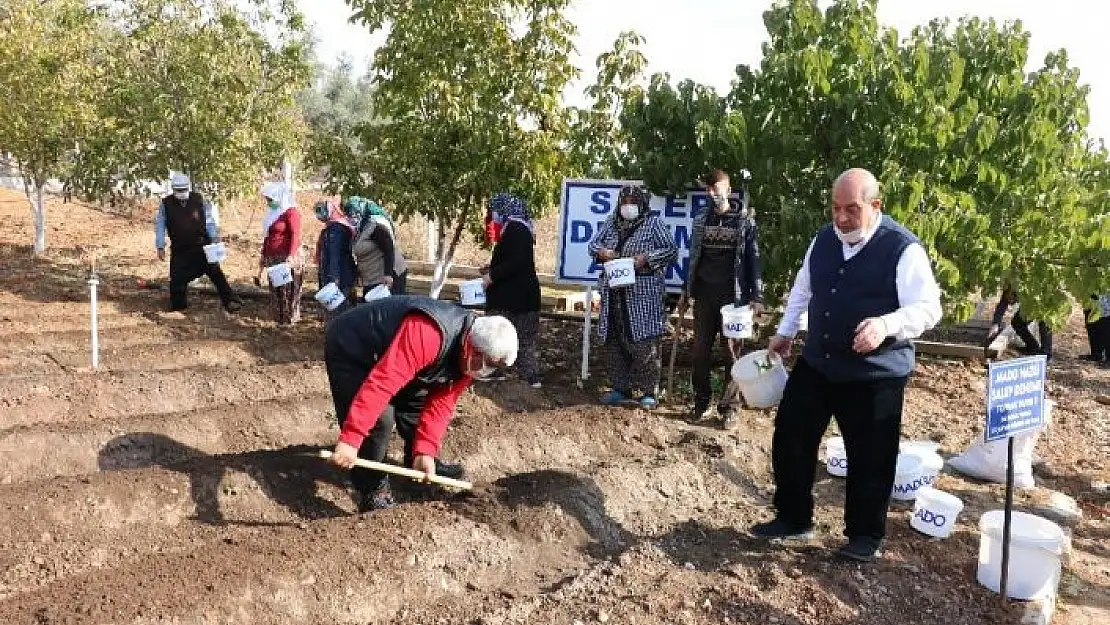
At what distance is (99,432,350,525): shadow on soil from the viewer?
4715 millimetres

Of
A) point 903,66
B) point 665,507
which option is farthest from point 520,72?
point 665,507

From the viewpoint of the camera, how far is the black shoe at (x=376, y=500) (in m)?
4.63

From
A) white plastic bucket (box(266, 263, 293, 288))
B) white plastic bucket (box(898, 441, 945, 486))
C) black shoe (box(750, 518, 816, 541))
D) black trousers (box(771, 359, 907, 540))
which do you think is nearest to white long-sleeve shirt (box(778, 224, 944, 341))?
black trousers (box(771, 359, 907, 540))

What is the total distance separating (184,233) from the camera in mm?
9562

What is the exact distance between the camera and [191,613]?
136 inches

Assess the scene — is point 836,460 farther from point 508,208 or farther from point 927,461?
point 508,208

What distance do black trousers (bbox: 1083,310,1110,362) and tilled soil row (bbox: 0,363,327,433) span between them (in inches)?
351

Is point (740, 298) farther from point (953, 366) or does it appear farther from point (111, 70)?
point (111, 70)

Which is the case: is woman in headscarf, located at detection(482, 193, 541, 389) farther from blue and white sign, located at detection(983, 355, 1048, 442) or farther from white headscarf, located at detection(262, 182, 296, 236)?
blue and white sign, located at detection(983, 355, 1048, 442)

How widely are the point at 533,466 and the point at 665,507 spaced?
1.08 metres

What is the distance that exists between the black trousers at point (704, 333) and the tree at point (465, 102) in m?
2.52

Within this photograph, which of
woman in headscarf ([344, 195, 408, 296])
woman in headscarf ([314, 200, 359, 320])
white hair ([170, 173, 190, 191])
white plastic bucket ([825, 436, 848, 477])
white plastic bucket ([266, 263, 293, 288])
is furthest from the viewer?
white hair ([170, 173, 190, 191])

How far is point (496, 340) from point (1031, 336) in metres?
8.56

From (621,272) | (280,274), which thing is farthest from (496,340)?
(280,274)
